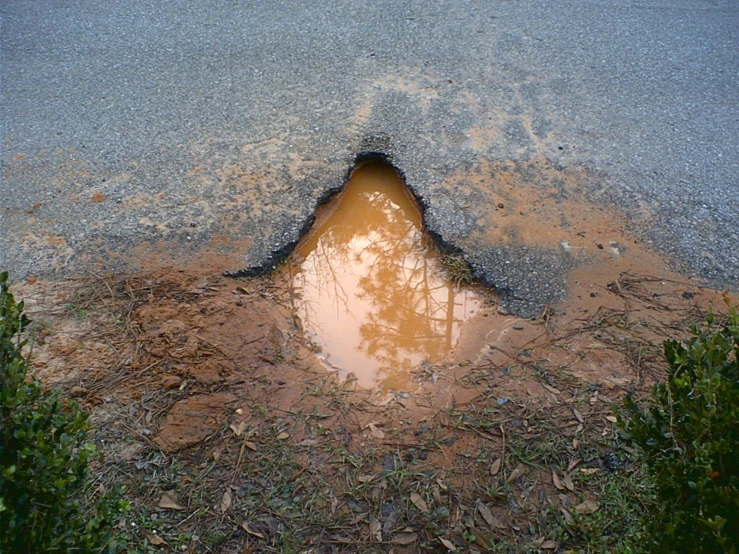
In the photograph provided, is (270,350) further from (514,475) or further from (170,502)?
(514,475)

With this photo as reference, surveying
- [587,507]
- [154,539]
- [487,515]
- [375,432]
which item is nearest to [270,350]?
[375,432]

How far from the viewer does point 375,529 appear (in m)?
2.88

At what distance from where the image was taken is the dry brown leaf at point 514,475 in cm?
305

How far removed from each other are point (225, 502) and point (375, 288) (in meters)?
1.81

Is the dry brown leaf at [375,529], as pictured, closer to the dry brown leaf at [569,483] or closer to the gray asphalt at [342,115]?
the dry brown leaf at [569,483]

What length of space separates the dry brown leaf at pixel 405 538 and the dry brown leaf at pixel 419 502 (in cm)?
13

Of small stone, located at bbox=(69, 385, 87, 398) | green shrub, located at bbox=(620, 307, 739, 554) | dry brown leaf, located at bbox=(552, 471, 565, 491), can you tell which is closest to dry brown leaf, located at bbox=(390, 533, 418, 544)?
dry brown leaf, located at bbox=(552, 471, 565, 491)

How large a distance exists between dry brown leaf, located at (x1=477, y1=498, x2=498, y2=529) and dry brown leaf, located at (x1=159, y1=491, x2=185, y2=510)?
1.36m

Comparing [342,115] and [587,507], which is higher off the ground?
[342,115]

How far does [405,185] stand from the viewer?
4688mm

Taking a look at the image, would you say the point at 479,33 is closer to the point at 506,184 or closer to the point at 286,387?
the point at 506,184

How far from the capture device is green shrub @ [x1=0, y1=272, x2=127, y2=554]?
1.94 m

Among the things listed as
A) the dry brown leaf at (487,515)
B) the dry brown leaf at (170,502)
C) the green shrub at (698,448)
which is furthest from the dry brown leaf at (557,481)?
the dry brown leaf at (170,502)

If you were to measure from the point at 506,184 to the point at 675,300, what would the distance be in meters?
1.39
